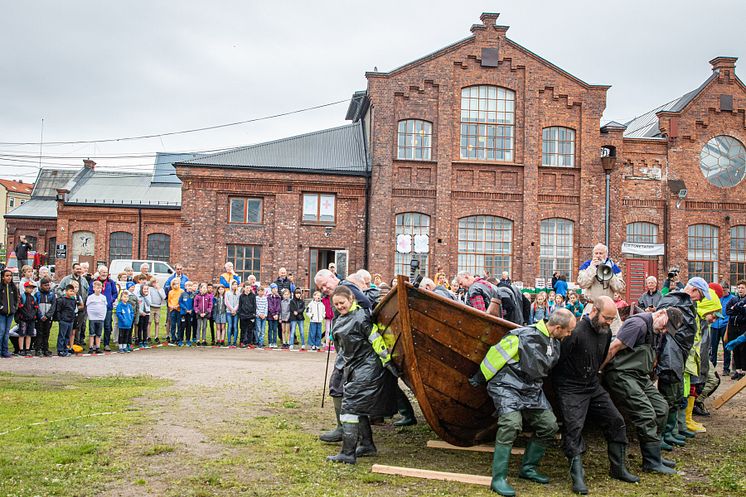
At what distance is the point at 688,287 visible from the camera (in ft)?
30.7

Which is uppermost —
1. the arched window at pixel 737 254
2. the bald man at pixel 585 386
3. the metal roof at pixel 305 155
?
the metal roof at pixel 305 155

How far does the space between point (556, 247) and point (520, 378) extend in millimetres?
23079

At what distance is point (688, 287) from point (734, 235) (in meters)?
23.5

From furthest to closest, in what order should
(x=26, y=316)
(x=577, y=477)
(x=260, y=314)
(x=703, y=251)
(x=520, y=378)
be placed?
(x=703, y=251) < (x=260, y=314) < (x=26, y=316) < (x=577, y=477) < (x=520, y=378)

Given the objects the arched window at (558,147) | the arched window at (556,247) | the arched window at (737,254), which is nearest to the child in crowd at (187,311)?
the arched window at (556,247)

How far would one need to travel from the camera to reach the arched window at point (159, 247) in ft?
132

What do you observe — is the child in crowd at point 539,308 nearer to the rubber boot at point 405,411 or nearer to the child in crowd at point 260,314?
the child in crowd at point 260,314

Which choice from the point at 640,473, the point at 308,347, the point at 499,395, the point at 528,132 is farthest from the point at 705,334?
the point at 528,132

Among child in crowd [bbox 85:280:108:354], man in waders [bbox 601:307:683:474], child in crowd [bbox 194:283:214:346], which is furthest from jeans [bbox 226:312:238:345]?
man in waders [bbox 601:307:683:474]

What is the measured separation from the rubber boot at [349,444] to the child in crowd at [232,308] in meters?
11.8

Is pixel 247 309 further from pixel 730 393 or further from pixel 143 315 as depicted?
pixel 730 393

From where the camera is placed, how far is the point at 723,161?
2997 centimetres

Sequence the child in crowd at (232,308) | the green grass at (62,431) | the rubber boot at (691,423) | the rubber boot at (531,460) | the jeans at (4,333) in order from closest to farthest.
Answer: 1. the green grass at (62,431)
2. the rubber boot at (531,460)
3. the rubber boot at (691,423)
4. the jeans at (4,333)
5. the child in crowd at (232,308)

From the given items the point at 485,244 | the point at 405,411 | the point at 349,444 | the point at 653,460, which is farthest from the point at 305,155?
the point at 653,460
